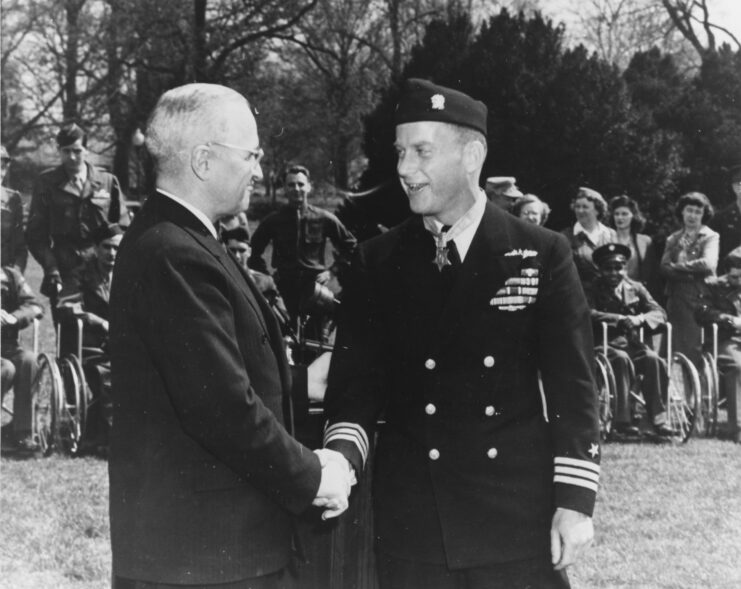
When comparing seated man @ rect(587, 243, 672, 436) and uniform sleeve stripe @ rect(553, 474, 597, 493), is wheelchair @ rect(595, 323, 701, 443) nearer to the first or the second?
seated man @ rect(587, 243, 672, 436)

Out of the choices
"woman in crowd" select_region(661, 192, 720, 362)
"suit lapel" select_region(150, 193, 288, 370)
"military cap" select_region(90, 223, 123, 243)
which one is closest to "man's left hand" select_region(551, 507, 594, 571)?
"suit lapel" select_region(150, 193, 288, 370)

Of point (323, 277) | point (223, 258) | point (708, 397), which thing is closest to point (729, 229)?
point (708, 397)

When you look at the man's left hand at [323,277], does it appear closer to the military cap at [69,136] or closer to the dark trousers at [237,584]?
the military cap at [69,136]

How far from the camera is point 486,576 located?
2.46 metres

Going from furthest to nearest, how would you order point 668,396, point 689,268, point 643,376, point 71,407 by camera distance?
point 689,268 < point 643,376 < point 668,396 < point 71,407

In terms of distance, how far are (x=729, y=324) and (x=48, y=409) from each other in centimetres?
545

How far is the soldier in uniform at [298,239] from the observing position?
9.02 m

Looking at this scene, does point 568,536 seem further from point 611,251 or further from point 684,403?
point 684,403

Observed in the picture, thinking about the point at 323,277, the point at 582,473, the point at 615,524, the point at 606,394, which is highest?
the point at 323,277

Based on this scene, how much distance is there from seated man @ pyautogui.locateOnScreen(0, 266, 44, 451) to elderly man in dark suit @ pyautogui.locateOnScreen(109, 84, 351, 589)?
5.33 m

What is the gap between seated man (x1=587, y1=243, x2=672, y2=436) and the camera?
8203 mm

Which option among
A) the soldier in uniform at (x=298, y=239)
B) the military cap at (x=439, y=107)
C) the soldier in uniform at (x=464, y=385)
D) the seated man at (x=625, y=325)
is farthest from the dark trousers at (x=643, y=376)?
the military cap at (x=439, y=107)

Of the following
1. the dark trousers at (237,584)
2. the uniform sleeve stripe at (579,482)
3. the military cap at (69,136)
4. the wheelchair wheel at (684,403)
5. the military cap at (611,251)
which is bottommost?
the wheelchair wheel at (684,403)

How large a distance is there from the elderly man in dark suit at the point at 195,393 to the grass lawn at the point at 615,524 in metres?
2.60
